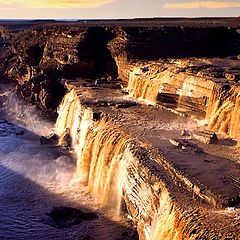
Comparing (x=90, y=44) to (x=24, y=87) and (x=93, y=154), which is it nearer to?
(x=24, y=87)

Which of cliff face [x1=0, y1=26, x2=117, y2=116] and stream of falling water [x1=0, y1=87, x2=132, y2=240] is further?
cliff face [x1=0, y1=26, x2=117, y2=116]

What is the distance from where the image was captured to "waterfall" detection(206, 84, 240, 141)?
1627 cm

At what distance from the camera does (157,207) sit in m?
12.3

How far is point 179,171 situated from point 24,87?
2590 cm

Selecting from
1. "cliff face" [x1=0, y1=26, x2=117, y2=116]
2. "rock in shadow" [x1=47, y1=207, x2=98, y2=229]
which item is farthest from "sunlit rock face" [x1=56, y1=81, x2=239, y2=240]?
"cliff face" [x1=0, y1=26, x2=117, y2=116]

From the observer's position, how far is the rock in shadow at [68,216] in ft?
51.6

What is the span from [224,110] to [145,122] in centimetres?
370

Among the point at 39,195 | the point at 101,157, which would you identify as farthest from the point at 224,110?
the point at 39,195

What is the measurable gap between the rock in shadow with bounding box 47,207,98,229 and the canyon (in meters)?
0.47

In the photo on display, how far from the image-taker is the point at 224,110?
17031 millimetres

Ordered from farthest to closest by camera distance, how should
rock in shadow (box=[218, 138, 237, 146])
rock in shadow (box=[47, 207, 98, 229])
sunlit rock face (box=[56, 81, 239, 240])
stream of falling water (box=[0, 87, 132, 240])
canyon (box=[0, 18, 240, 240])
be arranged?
1. rock in shadow (box=[47, 207, 98, 229])
2. rock in shadow (box=[218, 138, 237, 146])
3. stream of falling water (box=[0, 87, 132, 240])
4. canyon (box=[0, 18, 240, 240])
5. sunlit rock face (box=[56, 81, 239, 240])

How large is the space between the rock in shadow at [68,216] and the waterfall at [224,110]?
5.73 m

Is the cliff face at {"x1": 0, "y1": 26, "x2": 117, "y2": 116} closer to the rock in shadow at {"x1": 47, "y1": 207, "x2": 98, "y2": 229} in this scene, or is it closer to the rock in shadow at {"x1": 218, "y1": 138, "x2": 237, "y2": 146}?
the rock in shadow at {"x1": 47, "y1": 207, "x2": 98, "y2": 229}

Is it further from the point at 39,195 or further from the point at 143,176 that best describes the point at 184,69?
the point at 143,176
